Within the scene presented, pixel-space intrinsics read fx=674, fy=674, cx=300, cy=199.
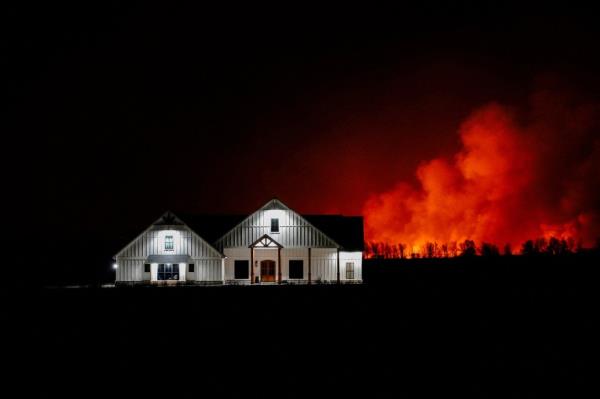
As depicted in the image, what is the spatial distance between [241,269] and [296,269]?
13.6ft

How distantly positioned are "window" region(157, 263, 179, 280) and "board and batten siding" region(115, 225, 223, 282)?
37cm

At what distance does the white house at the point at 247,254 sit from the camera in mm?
48188

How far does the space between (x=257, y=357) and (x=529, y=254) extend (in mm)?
83717

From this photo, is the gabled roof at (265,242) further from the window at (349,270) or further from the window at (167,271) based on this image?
the window at (349,270)

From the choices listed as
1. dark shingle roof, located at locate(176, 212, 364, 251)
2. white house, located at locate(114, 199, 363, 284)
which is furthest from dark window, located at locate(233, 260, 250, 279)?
dark shingle roof, located at locate(176, 212, 364, 251)

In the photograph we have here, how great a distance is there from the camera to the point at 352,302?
2603 cm

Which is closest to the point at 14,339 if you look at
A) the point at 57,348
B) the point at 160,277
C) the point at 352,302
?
the point at 57,348

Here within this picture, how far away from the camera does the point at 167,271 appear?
4828 cm

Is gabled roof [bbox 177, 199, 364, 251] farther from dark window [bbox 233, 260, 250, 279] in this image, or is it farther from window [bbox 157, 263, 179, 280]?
window [bbox 157, 263, 179, 280]

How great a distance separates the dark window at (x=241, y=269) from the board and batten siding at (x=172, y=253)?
211 centimetres

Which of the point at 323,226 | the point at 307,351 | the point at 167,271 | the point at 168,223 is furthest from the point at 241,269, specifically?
the point at 307,351

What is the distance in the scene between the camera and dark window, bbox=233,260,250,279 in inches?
1970

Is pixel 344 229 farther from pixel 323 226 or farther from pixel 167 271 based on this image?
pixel 167 271

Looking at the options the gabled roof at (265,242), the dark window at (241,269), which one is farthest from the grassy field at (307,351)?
the dark window at (241,269)
